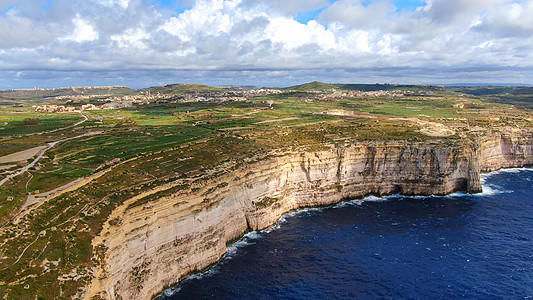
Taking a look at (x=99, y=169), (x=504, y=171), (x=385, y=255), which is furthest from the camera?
(x=504, y=171)

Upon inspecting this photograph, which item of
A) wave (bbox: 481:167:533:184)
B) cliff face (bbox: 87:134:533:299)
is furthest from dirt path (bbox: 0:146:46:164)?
wave (bbox: 481:167:533:184)

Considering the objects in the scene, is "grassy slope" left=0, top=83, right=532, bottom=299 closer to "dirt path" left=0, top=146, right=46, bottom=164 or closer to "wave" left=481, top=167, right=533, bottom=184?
"dirt path" left=0, top=146, right=46, bottom=164

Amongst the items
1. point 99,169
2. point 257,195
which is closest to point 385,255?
point 257,195

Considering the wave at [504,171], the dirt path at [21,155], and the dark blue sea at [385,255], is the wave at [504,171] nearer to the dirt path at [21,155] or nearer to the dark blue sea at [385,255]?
the dark blue sea at [385,255]

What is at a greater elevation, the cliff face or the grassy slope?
the grassy slope

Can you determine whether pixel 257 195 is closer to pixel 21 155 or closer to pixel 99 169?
pixel 99 169

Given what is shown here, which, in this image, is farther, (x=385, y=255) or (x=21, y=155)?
(x=21, y=155)
